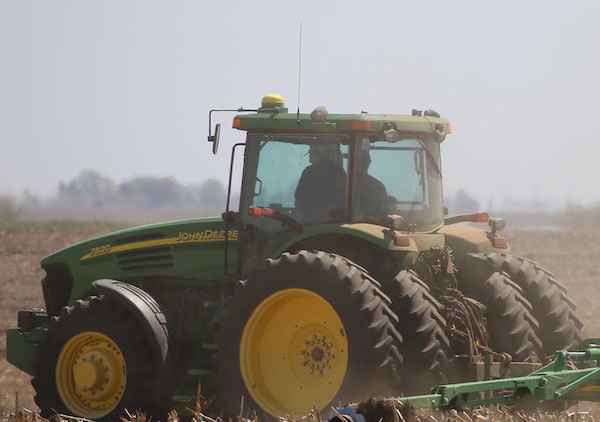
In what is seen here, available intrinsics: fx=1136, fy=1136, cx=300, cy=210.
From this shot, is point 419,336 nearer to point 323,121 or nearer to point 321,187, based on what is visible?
point 321,187

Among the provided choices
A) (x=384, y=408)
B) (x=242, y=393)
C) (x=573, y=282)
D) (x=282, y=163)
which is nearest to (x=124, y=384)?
(x=242, y=393)

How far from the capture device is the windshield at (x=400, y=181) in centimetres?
866

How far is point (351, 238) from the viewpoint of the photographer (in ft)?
27.6

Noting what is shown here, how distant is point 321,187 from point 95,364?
2300 millimetres

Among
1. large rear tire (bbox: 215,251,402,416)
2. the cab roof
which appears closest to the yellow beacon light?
the cab roof

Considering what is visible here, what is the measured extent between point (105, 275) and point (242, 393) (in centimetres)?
252

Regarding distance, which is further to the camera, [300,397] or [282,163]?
[282,163]

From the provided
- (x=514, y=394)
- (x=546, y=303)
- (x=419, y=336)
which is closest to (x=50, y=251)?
(x=546, y=303)

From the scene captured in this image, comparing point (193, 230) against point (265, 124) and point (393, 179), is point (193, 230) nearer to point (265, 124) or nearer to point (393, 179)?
point (265, 124)

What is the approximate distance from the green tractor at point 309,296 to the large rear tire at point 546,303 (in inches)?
0.4

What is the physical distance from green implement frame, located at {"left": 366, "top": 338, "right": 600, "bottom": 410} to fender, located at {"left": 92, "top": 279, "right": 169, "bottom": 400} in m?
2.61

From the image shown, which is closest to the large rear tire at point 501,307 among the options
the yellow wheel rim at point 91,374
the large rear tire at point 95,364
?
the large rear tire at point 95,364

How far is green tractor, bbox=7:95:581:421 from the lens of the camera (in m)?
7.73

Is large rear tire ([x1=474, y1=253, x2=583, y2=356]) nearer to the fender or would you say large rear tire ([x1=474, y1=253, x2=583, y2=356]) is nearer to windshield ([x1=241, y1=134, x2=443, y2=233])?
windshield ([x1=241, y1=134, x2=443, y2=233])
